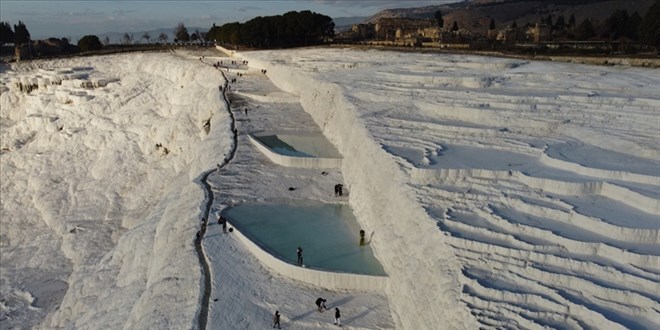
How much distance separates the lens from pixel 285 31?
52844mm

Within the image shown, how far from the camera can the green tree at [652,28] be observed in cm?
2898

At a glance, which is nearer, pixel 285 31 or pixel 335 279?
pixel 335 279

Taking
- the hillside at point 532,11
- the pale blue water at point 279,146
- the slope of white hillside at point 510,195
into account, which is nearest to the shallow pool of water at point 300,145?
the pale blue water at point 279,146

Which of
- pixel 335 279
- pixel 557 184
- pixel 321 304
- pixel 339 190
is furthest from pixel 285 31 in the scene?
pixel 321 304

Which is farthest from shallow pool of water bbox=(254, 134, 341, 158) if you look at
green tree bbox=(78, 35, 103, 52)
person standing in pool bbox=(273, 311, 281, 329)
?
green tree bbox=(78, 35, 103, 52)

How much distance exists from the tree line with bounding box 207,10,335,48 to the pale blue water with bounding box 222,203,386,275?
4124cm

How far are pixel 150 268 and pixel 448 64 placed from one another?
2035 cm

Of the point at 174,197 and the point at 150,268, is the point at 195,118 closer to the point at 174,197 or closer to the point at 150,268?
the point at 174,197

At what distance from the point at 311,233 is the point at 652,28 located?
2663cm

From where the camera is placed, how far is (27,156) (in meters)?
30.4

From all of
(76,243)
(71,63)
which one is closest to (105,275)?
(76,243)

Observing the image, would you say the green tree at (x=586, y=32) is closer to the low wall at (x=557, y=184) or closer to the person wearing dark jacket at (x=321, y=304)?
the low wall at (x=557, y=184)

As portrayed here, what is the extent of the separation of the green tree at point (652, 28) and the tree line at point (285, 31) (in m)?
30.3

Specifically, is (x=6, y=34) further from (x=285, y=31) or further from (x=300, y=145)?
(x=300, y=145)
